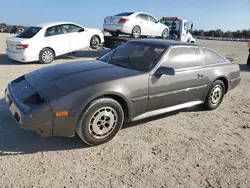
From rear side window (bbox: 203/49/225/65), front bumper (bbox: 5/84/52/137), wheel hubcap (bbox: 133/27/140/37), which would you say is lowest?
front bumper (bbox: 5/84/52/137)

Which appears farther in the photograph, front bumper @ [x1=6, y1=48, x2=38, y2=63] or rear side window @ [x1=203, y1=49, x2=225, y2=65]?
front bumper @ [x1=6, y1=48, x2=38, y2=63]

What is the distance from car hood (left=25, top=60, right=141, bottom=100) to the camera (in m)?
3.21

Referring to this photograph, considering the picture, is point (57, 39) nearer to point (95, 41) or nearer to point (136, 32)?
point (95, 41)

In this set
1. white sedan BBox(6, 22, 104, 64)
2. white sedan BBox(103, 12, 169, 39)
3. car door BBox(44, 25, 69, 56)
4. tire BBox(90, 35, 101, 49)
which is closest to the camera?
white sedan BBox(6, 22, 104, 64)

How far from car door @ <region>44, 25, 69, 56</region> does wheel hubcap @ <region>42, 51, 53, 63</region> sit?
0.29 metres

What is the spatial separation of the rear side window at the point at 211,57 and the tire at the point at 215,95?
42 centimetres

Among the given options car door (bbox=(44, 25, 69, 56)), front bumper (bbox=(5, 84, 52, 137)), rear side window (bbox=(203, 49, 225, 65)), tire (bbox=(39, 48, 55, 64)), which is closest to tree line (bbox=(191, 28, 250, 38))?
car door (bbox=(44, 25, 69, 56))

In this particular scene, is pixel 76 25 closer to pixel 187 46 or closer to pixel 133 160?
pixel 187 46

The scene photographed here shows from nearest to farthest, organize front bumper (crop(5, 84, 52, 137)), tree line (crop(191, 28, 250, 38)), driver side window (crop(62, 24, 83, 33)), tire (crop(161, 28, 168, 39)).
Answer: front bumper (crop(5, 84, 52, 137)) < driver side window (crop(62, 24, 83, 33)) < tire (crop(161, 28, 168, 39)) < tree line (crop(191, 28, 250, 38))

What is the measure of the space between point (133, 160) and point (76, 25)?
866 centimetres

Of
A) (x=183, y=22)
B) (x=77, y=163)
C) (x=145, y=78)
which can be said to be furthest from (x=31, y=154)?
(x=183, y=22)

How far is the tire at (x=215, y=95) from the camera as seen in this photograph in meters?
4.91

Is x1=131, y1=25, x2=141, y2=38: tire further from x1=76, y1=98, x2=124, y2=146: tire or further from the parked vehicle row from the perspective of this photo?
x1=76, y1=98, x2=124, y2=146: tire

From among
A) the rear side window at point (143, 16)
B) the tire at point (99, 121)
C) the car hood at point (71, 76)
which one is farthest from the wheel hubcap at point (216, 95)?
the rear side window at point (143, 16)
